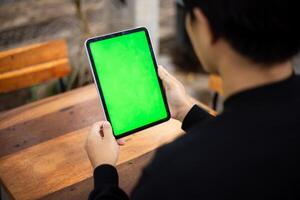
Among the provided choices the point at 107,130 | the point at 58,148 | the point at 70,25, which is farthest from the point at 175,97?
the point at 70,25

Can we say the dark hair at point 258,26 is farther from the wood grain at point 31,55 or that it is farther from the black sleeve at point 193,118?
the wood grain at point 31,55

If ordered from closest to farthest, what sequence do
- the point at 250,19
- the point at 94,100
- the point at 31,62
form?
the point at 250,19 < the point at 94,100 < the point at 31,62

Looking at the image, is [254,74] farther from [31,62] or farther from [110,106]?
[31,62]

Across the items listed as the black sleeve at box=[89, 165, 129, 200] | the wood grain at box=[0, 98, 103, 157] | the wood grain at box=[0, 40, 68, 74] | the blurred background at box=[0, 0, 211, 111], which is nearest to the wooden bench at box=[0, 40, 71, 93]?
the wood grain at box=[0, 40, 68, 74]

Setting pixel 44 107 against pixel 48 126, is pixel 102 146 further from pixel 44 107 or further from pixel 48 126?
pixel 44 107

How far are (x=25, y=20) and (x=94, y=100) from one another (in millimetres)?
1276

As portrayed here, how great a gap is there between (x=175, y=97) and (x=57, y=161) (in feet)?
1.42

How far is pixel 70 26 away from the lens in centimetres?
291

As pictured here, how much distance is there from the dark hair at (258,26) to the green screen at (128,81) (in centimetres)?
57

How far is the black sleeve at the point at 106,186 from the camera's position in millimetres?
959

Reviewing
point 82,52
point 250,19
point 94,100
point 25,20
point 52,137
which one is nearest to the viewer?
point 250,19

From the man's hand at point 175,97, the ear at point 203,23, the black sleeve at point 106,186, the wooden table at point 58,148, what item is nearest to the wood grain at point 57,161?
the wooden table at point 58,148

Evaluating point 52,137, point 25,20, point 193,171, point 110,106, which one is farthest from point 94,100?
point 25,20

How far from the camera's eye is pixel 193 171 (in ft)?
2.36
